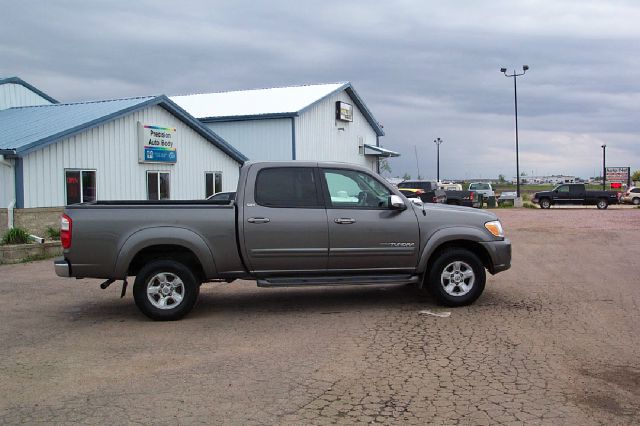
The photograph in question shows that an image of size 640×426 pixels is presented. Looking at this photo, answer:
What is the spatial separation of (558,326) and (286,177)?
147 inches

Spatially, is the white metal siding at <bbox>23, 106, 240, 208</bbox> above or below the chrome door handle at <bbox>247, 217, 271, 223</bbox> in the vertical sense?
above

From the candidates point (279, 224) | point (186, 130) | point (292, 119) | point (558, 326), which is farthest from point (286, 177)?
point (292, 119)

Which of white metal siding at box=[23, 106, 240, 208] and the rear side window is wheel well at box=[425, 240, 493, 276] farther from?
white metal siding at box=[23, 106, 240, 208]

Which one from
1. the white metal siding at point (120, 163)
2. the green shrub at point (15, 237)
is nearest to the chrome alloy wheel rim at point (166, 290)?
the green shrub at point (15, 237)

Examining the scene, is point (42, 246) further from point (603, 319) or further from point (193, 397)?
point (603, 319)

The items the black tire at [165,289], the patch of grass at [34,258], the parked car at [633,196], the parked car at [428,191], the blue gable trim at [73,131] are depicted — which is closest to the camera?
the black tire at [165,289]

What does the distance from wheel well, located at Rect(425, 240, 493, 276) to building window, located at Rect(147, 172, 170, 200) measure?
13.7 m

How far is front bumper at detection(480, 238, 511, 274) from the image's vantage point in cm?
825

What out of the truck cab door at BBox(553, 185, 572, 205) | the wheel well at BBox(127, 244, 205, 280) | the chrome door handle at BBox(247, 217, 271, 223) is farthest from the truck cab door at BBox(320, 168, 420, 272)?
the truck cab door at BBox(553, 185, 572, 205)

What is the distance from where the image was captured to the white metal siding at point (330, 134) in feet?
99.7

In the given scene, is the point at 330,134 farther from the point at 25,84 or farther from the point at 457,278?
the point at 457,278

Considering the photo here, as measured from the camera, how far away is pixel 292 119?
29125 millimetres

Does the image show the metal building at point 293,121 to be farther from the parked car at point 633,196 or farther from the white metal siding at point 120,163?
the parked car at point 633,196

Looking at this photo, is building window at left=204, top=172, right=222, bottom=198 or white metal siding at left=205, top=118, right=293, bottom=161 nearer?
building window at left=204, top=172, right=222, bottom=198
